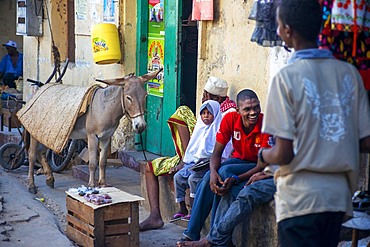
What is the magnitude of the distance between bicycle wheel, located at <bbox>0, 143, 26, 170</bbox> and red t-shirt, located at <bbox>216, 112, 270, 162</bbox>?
5.14 metres

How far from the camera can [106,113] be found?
778 cm

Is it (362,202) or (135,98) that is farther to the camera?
(135,98)

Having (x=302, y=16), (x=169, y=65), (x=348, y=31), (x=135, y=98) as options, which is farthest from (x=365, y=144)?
(x=169, y=65)

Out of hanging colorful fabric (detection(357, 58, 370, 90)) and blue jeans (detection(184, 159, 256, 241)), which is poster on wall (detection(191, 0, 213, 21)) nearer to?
blue jeans (detection(184, 159, 256, 241))

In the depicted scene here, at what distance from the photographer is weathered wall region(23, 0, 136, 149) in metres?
9.61

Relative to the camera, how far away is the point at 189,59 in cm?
888

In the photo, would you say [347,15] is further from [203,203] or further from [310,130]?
[203,203]

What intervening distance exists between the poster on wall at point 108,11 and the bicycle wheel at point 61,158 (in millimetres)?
1793

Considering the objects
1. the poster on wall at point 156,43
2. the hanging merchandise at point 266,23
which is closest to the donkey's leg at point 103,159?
the poster on wall at point 156,43

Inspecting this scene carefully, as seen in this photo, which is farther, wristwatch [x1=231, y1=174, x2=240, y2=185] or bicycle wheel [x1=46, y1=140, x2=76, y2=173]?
bicycle wheel [x1=46, y1=140, x2=76, y2=173]

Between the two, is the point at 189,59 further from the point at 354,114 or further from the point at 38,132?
the point at 354,114

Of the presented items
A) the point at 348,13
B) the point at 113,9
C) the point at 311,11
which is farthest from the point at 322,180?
the point at 113,9

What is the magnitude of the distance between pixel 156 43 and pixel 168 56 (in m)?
0.41

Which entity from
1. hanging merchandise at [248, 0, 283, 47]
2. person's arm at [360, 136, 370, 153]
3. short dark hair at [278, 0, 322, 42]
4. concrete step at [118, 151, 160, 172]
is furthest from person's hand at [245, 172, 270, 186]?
concrete step at [118, 151, 160, 172]
